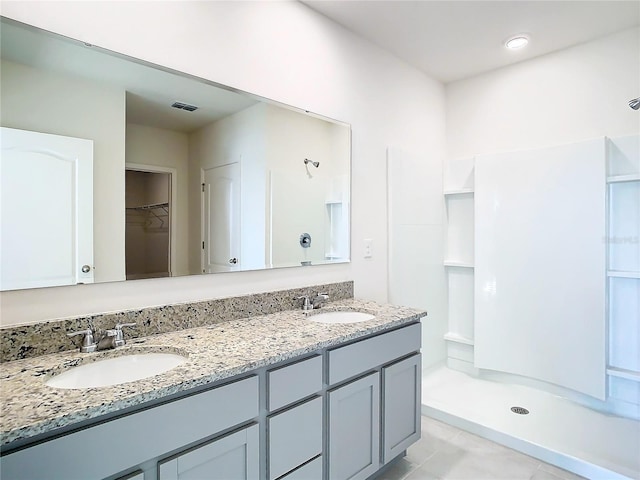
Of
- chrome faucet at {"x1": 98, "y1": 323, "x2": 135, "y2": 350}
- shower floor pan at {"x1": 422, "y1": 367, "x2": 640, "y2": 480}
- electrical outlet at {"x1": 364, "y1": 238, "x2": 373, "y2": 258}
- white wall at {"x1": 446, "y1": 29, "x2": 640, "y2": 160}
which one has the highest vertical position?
white wall at {"x1": 446, "y1": 29, "x2": 640, "y2": 160}

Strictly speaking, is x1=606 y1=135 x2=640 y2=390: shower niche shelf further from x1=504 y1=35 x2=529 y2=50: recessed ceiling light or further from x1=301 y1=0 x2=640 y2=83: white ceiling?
x1=504 y1=35 x2=529 y2=50: recessed ceiling light

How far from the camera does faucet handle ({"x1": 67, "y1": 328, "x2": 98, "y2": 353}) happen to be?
1280 millimetres

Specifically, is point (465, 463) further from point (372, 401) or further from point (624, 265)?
point (624, 265)

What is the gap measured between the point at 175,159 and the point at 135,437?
1.13 m

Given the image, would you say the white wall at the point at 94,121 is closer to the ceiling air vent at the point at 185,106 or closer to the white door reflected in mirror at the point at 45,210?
the white door reflected in mirror at the point at 45,210

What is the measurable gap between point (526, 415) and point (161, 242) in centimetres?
257

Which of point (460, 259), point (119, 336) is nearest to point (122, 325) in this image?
point (119, 336)

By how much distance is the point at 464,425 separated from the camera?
239 cm

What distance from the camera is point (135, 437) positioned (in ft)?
3.19

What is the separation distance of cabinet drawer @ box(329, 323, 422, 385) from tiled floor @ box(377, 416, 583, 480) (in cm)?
68

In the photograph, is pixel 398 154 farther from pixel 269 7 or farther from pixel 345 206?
pixel 269 7

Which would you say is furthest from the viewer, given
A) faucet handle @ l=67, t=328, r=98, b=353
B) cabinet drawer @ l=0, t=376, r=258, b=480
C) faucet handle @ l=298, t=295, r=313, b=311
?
faucet handle @ l=298, t=295, r=313, b=311

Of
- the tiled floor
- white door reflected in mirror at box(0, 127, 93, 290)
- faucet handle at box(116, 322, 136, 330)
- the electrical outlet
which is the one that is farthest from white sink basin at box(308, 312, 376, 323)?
white door reflected in mirror at box(0, 127, 93, 290)

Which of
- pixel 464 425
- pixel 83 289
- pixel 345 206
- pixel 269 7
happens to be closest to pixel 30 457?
pixel 83 289
